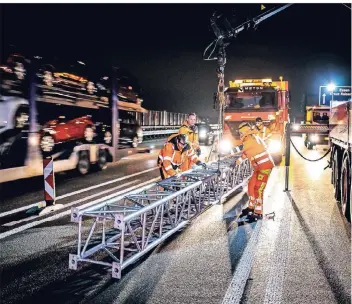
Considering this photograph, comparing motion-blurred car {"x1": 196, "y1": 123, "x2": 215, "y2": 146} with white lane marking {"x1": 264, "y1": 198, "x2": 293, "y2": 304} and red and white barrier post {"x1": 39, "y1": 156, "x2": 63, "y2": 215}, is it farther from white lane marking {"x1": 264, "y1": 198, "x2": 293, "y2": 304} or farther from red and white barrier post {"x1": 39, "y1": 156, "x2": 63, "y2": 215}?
white lane marking {"x1": 264, "y1": 198, "x2": 293, "y2": 304}

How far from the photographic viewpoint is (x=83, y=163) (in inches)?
497

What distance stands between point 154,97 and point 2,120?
1811 inches

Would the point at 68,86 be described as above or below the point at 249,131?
above

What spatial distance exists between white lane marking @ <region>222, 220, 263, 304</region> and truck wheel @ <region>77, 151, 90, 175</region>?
7.78m

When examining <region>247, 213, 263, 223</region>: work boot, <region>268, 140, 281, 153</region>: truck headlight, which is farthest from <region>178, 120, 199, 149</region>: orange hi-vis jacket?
<region>268, 140, 281, 153</region>: truck headlight

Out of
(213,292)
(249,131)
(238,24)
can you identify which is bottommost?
(213,292)

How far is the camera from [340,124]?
26.3ft

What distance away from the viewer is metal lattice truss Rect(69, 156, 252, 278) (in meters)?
4.49

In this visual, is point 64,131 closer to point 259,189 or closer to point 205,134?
point 259,189

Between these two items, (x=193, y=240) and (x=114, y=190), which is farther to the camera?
(x=114, y=190)

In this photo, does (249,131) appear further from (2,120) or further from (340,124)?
(2,120)

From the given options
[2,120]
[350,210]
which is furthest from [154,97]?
[350,210]

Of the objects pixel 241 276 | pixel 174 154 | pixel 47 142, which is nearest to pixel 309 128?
pixel 174 154

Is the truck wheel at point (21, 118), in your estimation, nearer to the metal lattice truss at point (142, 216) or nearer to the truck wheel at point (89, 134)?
the truck wheel at point (89, 134)
